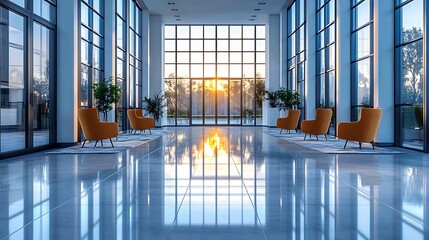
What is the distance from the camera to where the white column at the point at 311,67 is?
17.7 meters

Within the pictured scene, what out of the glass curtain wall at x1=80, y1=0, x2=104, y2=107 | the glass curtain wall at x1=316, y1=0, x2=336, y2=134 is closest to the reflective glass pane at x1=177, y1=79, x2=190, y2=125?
the glass curtain wall at x1=316, y1=0, x2=336, y2=134

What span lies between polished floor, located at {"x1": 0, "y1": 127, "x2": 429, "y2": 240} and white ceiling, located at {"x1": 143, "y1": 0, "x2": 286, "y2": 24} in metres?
14.6

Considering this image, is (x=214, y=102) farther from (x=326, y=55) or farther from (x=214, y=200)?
(x=214, y=200)

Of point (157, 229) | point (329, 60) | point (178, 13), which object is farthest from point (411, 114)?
point (178, 13)

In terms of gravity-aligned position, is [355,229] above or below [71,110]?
below

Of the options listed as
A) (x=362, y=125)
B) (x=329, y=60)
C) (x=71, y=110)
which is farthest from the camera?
(x=329, y=60)

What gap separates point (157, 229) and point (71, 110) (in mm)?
8682

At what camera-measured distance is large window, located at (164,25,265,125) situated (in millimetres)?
27688

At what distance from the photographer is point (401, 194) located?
487 centimetres

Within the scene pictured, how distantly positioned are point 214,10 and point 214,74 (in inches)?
244

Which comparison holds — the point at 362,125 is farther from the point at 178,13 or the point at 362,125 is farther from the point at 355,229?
the point at 178,13

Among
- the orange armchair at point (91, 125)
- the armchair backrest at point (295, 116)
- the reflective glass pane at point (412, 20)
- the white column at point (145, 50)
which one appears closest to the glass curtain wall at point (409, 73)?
the reflective glass pane at point (412, 20)

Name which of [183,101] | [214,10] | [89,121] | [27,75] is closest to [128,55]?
[214,10]

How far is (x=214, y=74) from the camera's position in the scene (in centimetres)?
2841
